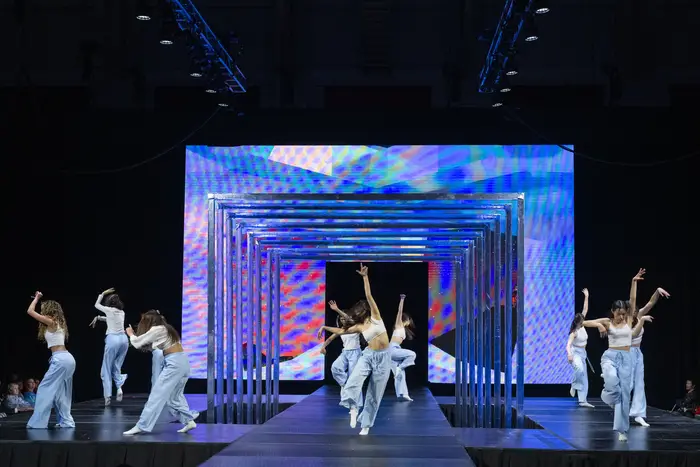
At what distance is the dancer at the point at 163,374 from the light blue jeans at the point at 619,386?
14.9 ft

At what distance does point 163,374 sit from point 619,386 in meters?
4.87

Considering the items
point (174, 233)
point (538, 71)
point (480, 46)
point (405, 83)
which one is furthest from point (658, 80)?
point (174, 233)

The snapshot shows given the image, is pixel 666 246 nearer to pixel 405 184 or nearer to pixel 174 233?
pixel 405 184

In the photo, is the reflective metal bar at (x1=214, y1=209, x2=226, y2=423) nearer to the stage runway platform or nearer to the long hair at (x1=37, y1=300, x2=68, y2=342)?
the stage runway platform

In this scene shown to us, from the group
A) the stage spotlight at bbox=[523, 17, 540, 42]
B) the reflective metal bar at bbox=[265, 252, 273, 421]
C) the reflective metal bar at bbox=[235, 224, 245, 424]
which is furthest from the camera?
the reflective metal bar at bbox=[265, 252, 273, 421]

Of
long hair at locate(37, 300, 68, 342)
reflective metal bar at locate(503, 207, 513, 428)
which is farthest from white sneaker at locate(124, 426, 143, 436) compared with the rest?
reflective metal bar at locate(503, 207, 513, 428)

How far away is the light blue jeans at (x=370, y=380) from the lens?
10.2 metres

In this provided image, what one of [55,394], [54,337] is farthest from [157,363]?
[54,337]

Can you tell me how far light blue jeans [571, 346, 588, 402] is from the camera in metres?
15.3

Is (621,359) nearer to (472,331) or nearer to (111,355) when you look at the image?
(472,331)

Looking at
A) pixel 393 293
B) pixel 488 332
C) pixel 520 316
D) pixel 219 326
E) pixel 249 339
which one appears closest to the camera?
pixel 520 316

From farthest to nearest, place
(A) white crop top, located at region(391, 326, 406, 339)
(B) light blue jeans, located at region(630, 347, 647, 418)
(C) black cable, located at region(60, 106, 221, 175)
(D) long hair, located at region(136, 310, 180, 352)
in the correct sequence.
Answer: (C) black cable, located at region(60, 106, 221, 175), (A) white crop top, located at region(391, 326, 406, 339), (B) light blue jeans, located at region(630, 347, 647, 418), (D) long hair, located at region(136, 310, 180, 352)

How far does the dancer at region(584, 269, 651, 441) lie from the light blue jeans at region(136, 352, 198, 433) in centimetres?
452

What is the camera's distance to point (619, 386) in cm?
1023
